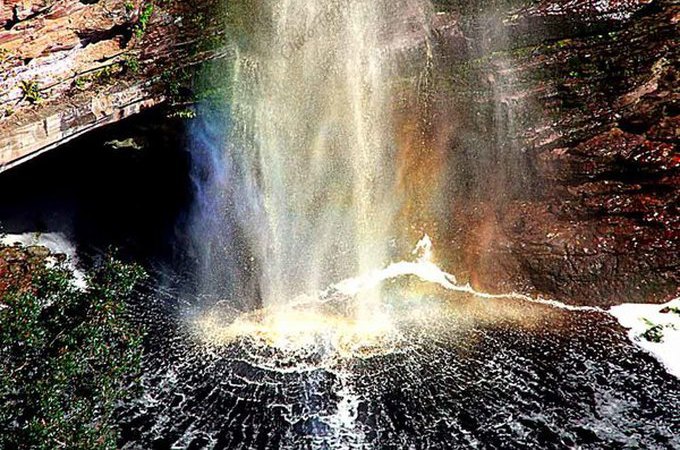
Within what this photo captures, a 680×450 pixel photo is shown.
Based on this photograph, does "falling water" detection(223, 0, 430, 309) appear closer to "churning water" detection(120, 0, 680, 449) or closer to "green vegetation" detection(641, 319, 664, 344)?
"churning water" detection(120, 0, 680, 449)

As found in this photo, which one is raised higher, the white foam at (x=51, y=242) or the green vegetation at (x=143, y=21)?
the green vegetation at (x=143, y=21)

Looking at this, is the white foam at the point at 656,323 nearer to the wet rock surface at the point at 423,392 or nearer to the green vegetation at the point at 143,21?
the wet rock surface at the point at 423,392

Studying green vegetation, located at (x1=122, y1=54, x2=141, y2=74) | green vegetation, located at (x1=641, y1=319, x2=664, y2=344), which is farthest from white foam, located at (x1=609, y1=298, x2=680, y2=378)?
green vegetation, located at (x1=122, y1=54, x2=141, y2=74)

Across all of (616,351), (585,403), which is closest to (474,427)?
(585,403)

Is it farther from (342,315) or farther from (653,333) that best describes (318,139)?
(653,333)

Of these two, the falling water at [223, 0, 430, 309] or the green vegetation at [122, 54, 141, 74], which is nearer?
the green vegetation at [122, 54, 141, 74]

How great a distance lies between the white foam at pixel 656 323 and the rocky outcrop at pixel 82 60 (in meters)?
11.5

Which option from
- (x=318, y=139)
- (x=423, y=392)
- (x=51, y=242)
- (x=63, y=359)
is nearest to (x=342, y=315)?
(x=423, y=392)

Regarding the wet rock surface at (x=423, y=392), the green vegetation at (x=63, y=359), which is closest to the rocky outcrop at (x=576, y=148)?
the wet rock surface at (x=423, y=392)

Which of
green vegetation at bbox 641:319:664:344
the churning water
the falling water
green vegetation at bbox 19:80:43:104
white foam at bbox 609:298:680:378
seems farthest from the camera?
the falling water

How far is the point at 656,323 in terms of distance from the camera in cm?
1139

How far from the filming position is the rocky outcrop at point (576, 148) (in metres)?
12.2

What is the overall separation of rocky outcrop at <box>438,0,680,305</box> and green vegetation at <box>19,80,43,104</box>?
937 centimetres

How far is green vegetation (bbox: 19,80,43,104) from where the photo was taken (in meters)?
10.2
